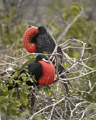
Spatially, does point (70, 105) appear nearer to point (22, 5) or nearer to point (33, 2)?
point (22, 5)

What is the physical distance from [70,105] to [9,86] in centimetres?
81

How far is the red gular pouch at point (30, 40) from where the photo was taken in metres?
4.48

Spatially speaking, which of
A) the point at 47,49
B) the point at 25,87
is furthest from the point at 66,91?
the point at 47,49

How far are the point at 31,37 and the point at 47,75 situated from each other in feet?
4.24

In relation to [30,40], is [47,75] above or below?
below

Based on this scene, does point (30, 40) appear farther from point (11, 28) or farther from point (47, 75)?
point (11, 28)

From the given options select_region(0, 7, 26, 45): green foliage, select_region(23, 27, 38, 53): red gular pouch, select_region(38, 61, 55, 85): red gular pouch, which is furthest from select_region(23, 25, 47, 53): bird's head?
select_region(0, 7, 26, 45): green foliage

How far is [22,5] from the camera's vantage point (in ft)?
25.7

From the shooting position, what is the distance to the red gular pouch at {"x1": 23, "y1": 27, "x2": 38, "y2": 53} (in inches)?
176

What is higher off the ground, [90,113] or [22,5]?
[22,5]

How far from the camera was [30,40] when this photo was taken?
4.56 meters

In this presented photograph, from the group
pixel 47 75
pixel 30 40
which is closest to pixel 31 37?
pixel 30 40

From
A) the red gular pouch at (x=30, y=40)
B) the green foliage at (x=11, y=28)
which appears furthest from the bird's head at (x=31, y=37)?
the green foliage at (x=11, y=28)

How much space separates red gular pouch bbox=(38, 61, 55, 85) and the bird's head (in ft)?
3.57
